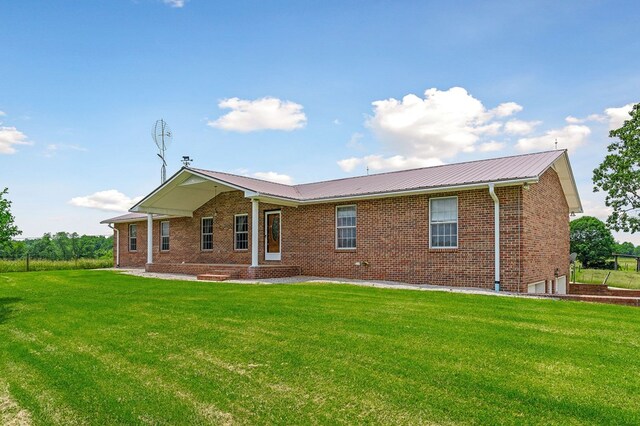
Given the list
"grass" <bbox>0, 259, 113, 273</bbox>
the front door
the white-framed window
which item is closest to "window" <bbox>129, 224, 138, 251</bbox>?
"grass" <bbox>0, 259, 113, 273</bbox>

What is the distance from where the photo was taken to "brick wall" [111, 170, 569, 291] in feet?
39.7

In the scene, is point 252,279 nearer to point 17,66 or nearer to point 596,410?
point 17,66

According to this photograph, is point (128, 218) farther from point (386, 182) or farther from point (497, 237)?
point (497, 237)

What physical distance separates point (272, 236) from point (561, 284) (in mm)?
11483

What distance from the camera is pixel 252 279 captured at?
15.1 metres

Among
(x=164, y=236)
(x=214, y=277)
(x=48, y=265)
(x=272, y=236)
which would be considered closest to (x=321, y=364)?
(x=214, y=277)

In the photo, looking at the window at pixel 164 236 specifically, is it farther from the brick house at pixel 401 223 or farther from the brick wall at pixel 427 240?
the brick wall at pixel 427 240

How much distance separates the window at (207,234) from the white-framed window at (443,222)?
432 inches

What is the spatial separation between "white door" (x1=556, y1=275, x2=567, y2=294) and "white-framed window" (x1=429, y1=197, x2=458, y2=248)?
5.82 metres

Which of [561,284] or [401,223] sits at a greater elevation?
[401,223]

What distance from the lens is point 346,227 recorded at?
15.5m

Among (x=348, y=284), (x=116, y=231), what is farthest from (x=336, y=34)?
(x=116, y=231)

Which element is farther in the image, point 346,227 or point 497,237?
point 346,227

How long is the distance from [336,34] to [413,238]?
Answer: 684 centimetres
